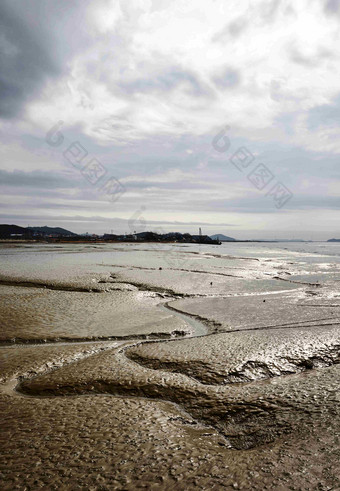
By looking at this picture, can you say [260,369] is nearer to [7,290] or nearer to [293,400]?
[293,400]

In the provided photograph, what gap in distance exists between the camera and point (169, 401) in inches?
98.0

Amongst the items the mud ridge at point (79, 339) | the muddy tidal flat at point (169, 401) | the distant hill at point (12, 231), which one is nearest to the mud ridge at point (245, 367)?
the muddy tidal flat at point (169, 401)

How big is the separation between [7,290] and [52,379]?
6038mm

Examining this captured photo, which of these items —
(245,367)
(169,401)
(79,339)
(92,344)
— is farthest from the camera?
(79,339)

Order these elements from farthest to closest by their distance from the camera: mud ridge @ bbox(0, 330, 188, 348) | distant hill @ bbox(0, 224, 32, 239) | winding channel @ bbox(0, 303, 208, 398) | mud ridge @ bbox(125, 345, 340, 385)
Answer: distant hill @ bbox(0, 224, 32, 239), mud ridge @ bbox(0, 330, 188, 348), mud ridge @ bbox(125, 345, 340, 385), winding channel @ bbox(0, 303, 208, 398)

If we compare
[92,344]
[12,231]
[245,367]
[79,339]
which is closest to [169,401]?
[245,367]

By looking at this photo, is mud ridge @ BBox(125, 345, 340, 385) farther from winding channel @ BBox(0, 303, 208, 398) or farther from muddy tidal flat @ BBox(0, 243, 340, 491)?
winding channel @ BBox(0, 303, 208, 398)

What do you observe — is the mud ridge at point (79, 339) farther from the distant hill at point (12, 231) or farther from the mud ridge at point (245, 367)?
the distant hill at point (12, 231)

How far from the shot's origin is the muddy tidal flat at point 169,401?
165cm

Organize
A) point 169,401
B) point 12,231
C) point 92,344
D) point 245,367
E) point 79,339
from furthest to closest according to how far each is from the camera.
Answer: point 12,231 < point 79,339 < point 92,344 < point 245,367 < point 169,401

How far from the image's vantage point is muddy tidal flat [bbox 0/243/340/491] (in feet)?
5.41

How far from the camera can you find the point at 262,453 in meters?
1.81

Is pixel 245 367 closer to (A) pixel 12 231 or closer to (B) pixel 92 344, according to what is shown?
(B) pixel 92 344

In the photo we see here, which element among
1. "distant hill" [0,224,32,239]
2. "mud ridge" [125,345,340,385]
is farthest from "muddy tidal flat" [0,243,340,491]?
"distant hill" [0,224,32,239]
